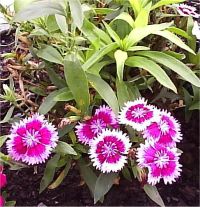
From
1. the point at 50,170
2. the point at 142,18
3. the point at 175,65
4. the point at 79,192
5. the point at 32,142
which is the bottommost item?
the point at 79,192

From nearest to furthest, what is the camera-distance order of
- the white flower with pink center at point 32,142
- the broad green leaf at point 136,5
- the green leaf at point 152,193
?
the white flower with pink center at point 32,142 → the green leaf at point 152,193 → the broad green leaf at point 136,5

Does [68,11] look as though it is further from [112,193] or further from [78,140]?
[112,193]

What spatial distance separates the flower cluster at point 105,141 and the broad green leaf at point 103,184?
0.06 meters

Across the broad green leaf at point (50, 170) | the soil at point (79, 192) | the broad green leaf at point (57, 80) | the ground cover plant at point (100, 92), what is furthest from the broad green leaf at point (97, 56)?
the soil at point (79, 192)

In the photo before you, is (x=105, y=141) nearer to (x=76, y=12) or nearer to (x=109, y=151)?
(x=109, y=151)

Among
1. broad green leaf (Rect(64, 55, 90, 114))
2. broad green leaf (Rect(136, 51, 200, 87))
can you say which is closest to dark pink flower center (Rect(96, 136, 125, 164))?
broad green leaf (Rect(64, 55, 90, 114))

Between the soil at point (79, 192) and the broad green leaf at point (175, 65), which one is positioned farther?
the soil at point (79, 192)

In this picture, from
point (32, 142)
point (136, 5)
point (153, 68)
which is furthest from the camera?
point (136, 5)

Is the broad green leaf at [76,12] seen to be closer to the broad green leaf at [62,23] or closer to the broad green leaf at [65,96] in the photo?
the broad green leaf at [62,23]

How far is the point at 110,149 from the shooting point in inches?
35.9

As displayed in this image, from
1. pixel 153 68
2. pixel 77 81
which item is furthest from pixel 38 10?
pixel 153 68

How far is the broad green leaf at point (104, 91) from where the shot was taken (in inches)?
38.3

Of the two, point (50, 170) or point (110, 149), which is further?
point (50, 170)

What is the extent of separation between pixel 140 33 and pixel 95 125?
0.76ft
